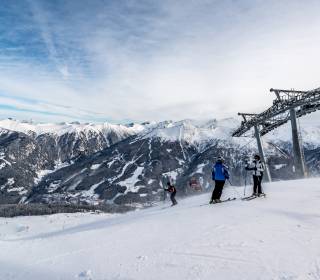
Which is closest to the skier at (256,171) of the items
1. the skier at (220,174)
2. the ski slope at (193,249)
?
the skier at (220,174)

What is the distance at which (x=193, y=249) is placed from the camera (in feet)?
35.1

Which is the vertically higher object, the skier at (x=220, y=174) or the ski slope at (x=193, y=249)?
the skier at (x=220, y=174)

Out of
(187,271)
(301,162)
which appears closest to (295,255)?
(187,271)

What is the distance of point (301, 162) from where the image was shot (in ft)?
109

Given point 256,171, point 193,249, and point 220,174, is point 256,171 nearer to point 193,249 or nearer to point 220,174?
point 220,174

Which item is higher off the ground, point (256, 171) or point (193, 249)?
point (256, 171)

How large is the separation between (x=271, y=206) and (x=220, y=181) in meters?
3.73

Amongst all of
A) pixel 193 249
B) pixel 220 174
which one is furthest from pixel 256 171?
pixel 193 249

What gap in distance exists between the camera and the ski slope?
9156 millimetres

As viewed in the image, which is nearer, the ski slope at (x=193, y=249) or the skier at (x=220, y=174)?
the ski slope at (x=193, y=249)

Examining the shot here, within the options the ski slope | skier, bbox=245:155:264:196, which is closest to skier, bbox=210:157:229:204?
skier, bbox=245:155:264:196

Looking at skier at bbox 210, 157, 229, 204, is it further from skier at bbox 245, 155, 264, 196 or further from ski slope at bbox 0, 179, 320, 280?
ski slope at bbox 0, 179, 320, 280

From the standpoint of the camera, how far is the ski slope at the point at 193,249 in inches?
360

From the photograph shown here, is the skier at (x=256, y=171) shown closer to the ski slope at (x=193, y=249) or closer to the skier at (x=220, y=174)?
the skier at (x=220, y=174)
